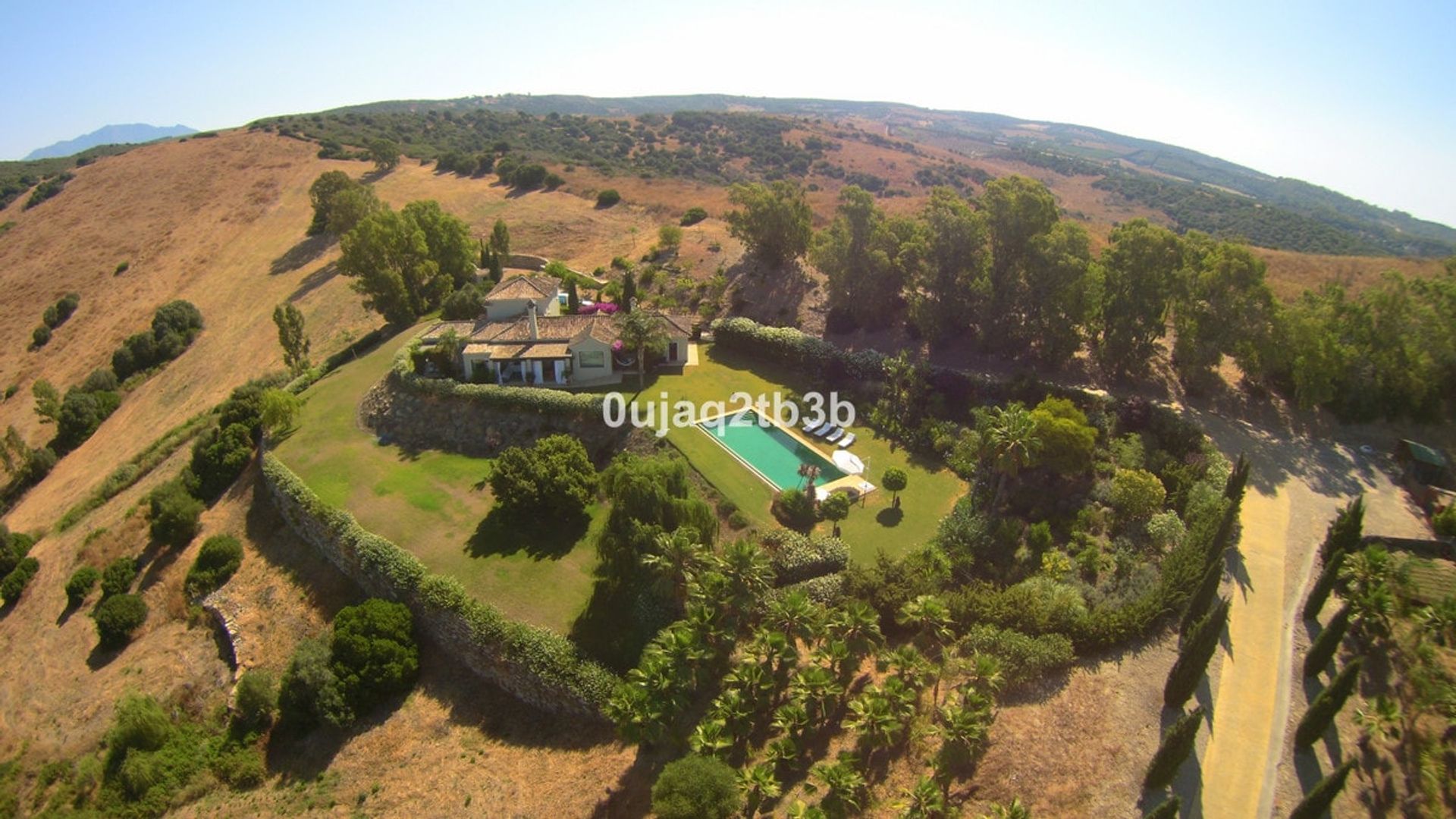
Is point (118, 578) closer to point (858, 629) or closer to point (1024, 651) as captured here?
point (858, 629)

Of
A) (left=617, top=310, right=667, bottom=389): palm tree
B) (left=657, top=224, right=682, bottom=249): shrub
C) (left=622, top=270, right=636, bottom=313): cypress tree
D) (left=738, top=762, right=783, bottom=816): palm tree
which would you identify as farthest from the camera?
(left=657, top=224, right=682, bottom=249): shrub

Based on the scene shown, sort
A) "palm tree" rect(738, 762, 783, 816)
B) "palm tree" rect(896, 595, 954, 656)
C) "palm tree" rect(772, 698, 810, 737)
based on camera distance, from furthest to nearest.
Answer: "palm tree" rect(896, 595, 954, 656), "palm tree" rect(772, 698, 810, 737), "palm tree" rect(738, 762, 783, 816)

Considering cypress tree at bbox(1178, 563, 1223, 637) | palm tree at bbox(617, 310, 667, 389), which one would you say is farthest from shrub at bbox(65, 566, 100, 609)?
cypress tree at bbox(1178, 563, 1223, 637)

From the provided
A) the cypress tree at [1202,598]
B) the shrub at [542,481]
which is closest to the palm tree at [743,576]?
the shrub at [542,481]

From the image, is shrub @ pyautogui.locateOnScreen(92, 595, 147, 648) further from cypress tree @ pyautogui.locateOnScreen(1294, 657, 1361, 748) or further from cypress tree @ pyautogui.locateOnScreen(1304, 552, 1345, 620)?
cypress tree @ pyautogui.locateOnScreen(1304, 552, 1345, 620)

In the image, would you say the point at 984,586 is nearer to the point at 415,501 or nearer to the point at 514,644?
the point at 514,644

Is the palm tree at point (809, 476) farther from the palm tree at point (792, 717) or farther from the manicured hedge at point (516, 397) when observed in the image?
the manicured hedge at point (516, 397)
